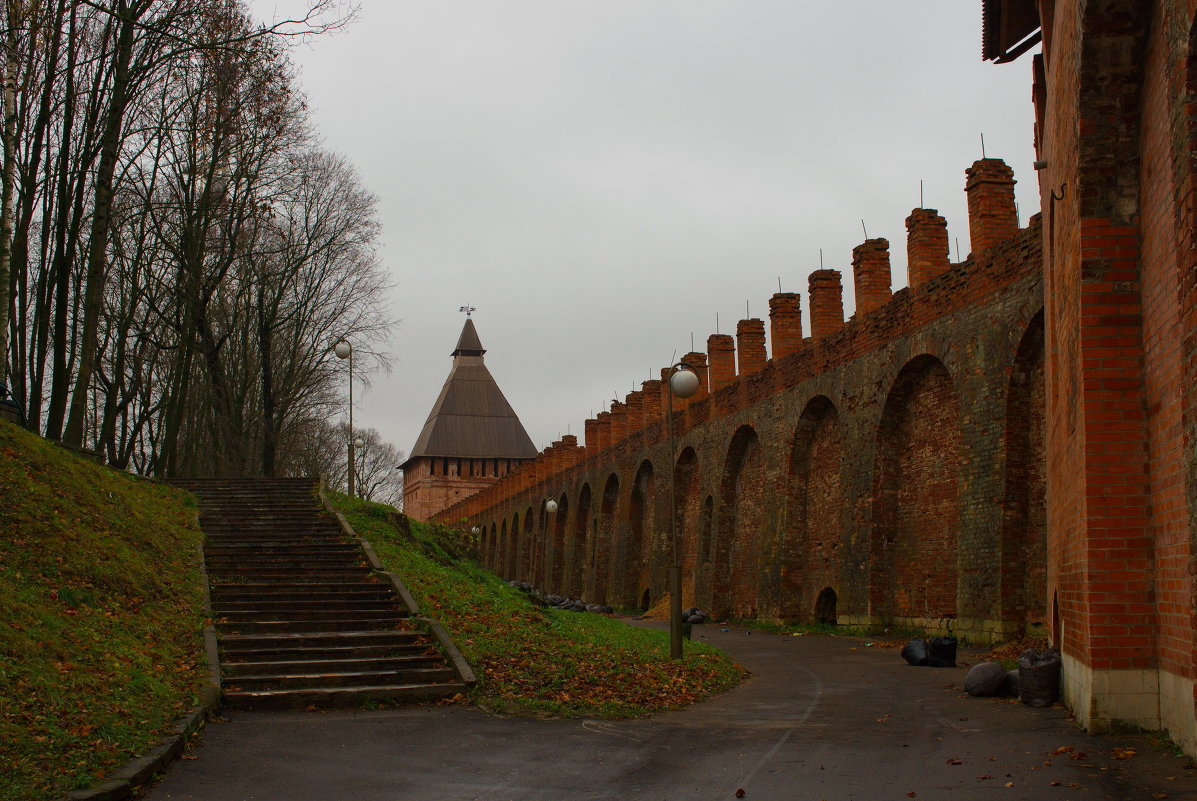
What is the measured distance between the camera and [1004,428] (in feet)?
52.7

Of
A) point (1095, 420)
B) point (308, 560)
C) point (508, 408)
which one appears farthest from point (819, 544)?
point (508, 408)

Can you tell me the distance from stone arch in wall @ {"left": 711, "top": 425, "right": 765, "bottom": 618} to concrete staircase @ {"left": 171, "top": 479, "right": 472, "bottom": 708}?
33.9 ft

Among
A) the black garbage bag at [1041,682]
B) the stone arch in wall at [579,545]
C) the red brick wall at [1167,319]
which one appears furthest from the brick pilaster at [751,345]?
the red brick wall at [1167,319]

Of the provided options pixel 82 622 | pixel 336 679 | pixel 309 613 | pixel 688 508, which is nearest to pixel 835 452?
pixel 688 508

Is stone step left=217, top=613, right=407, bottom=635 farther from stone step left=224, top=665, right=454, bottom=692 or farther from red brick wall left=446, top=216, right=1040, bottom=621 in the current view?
red brick wall left=446, top=216, right=1040, bottom=621

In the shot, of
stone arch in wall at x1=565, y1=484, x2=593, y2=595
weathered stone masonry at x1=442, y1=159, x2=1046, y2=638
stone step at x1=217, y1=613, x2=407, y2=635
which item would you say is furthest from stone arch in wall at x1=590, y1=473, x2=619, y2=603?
stone step at x1=217, y1=613, x2=407, y2=635

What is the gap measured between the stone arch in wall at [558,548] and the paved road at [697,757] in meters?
32.0

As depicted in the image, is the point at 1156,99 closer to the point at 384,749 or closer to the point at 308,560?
the point at 384,749

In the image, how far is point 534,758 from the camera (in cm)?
816

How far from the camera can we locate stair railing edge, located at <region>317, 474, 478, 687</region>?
11633 mm

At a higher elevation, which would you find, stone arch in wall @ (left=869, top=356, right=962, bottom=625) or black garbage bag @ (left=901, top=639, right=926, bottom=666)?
stone arch in wall @ (left=869, top=356, right=962, bottom=625)

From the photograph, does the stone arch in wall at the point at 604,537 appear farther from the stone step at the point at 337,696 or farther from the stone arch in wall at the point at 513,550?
the stone step at the point at 337,696

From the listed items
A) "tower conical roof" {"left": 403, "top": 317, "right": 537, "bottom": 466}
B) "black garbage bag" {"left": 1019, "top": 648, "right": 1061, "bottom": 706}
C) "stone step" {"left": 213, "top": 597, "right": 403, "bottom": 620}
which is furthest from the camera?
"tower conical roof" {"left": 403, "top": 317, "right": 537, "bottom": 466}

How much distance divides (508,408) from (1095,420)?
7469cm
